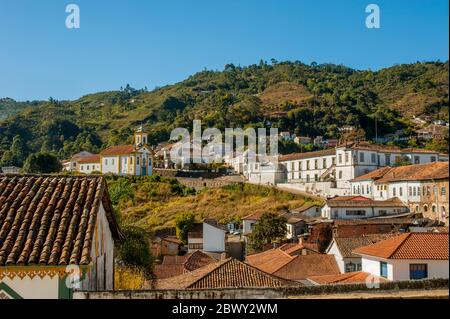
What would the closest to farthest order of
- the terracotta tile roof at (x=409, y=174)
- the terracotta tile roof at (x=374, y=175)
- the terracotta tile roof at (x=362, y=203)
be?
the terracotta tile roof at (x=409, y=174), the terracotta tile roof at (x=362, y=203), the terracotta tile roof at (x=374, y=175)

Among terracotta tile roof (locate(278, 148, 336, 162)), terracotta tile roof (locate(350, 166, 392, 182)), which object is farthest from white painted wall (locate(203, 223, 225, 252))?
terracotta tile roof (locate(278, 148, 336, 162))

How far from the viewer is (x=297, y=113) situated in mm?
94250

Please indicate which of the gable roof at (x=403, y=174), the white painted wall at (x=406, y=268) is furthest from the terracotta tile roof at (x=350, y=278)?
the gable roof at (x=403, y=174)

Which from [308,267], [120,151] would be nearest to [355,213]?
[308,267]

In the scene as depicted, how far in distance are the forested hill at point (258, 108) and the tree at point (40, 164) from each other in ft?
70.5

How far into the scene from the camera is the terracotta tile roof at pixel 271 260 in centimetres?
2641

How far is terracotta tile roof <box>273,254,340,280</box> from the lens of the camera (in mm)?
25016

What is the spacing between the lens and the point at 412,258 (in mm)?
→ 18375

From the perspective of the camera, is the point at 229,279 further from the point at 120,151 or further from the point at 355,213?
the point at 120,151

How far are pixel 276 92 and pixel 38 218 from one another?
397 ft

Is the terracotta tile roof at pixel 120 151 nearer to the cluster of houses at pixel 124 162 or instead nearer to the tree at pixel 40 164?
the cluster of houses at pixel 124 162

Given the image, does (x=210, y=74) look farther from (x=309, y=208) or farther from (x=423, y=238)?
(x=423, y=238)

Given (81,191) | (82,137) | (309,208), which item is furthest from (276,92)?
(81,191)

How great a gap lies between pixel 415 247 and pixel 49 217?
1386 cm
